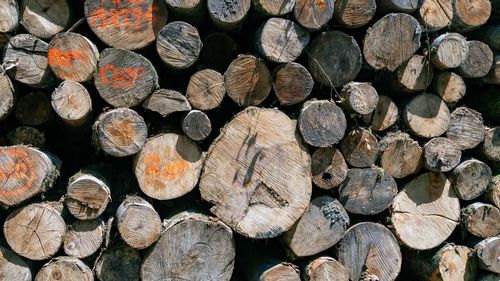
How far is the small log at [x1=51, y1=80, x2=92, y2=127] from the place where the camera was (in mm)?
3021

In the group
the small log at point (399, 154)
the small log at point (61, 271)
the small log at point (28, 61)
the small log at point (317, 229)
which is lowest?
the small log at point (61, 271)

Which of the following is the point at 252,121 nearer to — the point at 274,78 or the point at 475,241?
the point at 274,78

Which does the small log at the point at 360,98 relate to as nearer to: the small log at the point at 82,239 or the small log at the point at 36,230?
the small log at the point at 82,239

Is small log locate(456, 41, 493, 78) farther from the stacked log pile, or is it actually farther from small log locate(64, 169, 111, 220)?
small log locate(64, 169, 111, 220)

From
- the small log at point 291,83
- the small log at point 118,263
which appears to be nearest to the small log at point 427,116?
the small log at point 291,83

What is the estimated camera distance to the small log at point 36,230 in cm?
307

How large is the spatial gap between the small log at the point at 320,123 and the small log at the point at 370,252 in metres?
0.61

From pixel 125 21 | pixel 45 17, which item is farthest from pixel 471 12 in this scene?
pixel 45 17

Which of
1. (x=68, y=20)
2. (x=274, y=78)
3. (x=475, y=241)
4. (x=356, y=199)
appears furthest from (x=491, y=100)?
(x=68, y=20)

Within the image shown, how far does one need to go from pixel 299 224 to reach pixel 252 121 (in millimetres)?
689

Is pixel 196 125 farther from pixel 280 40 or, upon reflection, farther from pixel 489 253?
pixel 489 253

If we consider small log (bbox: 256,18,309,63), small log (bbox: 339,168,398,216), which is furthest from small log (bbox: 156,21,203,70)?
small log (bbox: 339,168,398,216)

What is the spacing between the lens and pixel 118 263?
3184mm

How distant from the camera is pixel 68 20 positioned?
3262 millimetres
